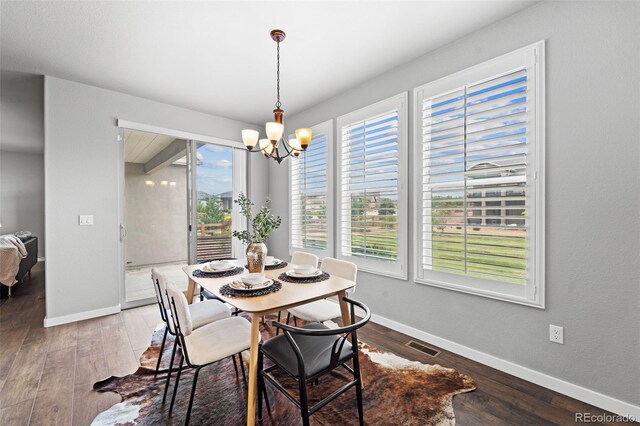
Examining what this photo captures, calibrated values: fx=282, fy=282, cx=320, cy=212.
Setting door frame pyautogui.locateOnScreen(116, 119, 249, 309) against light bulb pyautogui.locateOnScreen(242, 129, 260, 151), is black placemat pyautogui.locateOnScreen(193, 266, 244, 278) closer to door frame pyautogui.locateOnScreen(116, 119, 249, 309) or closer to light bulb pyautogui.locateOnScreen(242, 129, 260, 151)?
light bulb pyautogui.locateOnScreen(242, 129, 260, 151)

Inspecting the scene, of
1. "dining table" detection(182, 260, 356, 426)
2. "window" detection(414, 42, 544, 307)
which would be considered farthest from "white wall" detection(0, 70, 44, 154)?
"window" detection(414, 42, 544, 307)

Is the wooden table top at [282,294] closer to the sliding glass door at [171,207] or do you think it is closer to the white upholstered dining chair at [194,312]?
the white upholstered dining chair at [194,312]

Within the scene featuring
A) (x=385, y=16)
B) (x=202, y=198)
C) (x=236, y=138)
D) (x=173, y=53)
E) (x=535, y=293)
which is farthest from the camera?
(x=236, y=138)

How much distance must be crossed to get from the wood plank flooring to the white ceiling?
8.90 ft

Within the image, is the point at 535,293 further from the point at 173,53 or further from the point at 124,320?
the point at 124,320

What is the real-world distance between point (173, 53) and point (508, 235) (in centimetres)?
332

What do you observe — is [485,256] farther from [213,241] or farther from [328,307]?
A: [213,241]

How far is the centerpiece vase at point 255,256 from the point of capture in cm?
214

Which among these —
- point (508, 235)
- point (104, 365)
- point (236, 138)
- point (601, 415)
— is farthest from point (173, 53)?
point (601, 415)

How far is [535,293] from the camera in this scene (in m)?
2.03

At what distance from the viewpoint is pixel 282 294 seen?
177 centimetres

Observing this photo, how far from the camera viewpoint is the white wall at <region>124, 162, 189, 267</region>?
3.76 m

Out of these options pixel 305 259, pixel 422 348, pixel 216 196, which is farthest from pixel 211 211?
pixel 422 348

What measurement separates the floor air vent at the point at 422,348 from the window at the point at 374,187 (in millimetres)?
628
